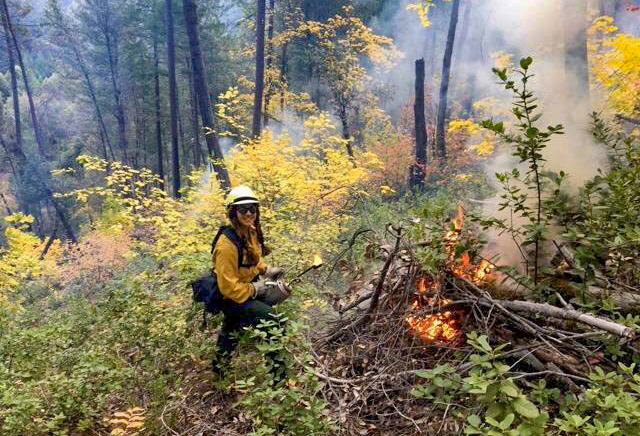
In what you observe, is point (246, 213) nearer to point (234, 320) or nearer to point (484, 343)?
point (234, 320)

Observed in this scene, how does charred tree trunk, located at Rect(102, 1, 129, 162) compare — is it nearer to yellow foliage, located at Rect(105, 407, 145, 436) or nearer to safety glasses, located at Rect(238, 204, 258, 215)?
safety glasses, located at Rect(238, 204, 258, 215)

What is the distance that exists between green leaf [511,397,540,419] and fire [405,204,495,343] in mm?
1503

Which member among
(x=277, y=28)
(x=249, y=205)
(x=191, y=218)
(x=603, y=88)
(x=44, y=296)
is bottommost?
(x=44, y=296)

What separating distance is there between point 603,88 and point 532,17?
3493mm

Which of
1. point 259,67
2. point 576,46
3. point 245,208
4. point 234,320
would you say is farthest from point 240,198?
point 259,67

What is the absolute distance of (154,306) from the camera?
193 inches

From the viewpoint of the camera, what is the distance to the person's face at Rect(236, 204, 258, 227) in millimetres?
3756

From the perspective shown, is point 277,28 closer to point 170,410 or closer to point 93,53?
point 93,53

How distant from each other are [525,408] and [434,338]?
5.48 feet

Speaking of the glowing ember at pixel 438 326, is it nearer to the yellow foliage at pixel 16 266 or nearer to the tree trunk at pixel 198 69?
the tree trunk at pixel 198 69

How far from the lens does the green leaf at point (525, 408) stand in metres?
1.55

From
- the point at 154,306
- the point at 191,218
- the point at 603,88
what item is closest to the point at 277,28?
the point at 191,218

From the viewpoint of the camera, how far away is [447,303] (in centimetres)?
314

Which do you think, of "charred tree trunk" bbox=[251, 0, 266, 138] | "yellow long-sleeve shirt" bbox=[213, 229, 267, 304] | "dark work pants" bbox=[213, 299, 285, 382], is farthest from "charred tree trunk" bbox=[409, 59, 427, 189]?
"yellow long-sleeve shirt" bbox=[213, 229, 267, 304]
